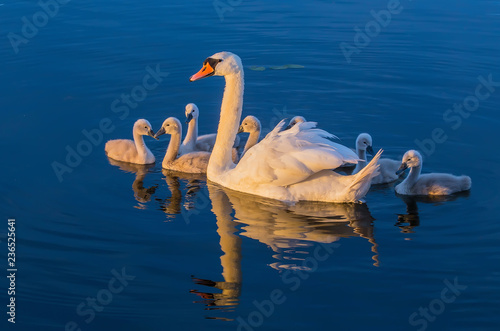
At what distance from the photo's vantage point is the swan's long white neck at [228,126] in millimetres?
10414

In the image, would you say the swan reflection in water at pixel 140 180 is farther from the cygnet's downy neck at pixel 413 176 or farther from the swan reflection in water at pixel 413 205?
the cygnet's downy neck at pixel 413 176

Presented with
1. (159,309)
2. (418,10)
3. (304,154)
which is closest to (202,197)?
(304,154)

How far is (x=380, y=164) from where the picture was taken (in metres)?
10.2

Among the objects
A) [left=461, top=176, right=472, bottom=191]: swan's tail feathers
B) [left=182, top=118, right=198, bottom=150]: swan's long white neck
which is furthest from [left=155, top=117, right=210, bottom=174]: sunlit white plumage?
[left=461, top=176, right=472, bottom=191]: swan's tail feathers

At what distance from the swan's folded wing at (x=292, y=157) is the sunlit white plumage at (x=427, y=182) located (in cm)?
85

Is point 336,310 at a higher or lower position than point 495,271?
lower

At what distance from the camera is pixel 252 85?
14.1m

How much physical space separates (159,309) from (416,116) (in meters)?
6.90

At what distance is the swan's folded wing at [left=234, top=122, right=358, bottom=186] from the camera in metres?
9.34

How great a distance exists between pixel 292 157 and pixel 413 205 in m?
1.65

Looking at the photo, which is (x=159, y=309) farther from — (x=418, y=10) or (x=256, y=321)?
(x=418, y=10)

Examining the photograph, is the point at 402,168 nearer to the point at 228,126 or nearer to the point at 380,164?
the point at 380,164

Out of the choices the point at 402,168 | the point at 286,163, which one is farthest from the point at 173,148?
the point at 402,168

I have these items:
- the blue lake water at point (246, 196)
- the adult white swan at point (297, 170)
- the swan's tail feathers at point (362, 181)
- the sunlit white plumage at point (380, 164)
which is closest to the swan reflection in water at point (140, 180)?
the blue lake water at point (246, 196)
